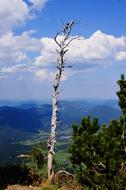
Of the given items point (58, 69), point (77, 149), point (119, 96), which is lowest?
point (77, 149)

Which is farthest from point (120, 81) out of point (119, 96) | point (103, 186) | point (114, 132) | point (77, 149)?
point (103, 186)

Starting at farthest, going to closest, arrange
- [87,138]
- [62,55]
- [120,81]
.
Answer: [62,55] → [120,81] → [87,138]

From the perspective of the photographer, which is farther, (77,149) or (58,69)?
(58,69)

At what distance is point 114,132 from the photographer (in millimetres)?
23297

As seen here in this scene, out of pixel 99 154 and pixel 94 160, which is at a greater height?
pixel 99 154

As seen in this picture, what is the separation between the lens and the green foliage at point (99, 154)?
20766 millimetres

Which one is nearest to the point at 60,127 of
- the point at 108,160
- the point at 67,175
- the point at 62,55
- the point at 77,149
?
the point at 67,175

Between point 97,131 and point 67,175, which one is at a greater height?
point 97,131

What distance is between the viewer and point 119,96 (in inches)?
1051

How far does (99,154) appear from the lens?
21719 millimetres

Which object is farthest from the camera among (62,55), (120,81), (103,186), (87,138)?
(62,55)

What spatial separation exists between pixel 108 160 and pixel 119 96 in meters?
6.66

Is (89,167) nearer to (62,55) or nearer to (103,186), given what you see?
(103,186)

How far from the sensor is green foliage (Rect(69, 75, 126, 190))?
20.8 m
